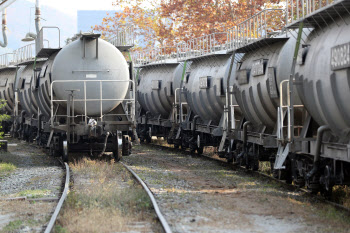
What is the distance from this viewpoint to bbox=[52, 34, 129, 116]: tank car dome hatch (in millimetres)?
17281

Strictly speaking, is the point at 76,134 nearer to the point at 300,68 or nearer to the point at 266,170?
the point at 266,170

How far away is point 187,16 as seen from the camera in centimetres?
4059

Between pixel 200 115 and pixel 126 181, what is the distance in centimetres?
745

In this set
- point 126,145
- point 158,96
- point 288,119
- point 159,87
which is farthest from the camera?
point 158,96

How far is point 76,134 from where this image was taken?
1738 centimetres

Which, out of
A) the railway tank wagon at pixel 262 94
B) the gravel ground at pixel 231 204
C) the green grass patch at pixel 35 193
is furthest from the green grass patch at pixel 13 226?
the railway tank wagon at pixel 262 94

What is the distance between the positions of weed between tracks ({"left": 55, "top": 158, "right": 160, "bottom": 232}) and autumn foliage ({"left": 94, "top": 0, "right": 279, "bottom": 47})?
24.7 m

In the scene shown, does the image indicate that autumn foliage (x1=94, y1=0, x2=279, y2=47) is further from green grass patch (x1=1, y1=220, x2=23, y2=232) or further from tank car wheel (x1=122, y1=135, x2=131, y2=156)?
green grass patch (x1=1, y1=220, x2=23, y2=232)

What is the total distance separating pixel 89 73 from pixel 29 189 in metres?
4.99

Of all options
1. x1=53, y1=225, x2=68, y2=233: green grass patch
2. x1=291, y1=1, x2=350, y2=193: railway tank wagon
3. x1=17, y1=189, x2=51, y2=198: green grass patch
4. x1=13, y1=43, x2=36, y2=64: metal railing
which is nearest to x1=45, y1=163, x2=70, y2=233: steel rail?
x1=53, y1=225, x2=68, y2=233: green grass patch

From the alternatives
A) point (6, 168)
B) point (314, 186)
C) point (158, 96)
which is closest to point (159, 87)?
point (158, 96)

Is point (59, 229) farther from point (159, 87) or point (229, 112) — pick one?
point (159, 87)

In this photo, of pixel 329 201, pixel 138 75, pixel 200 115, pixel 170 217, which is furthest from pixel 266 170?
pixel 138 75

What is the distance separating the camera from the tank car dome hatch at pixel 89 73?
1728 cm
